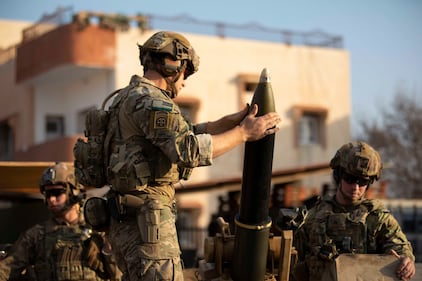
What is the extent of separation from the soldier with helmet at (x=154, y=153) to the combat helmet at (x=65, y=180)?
2.48 metres

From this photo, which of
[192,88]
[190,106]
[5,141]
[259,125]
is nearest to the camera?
[259,125]

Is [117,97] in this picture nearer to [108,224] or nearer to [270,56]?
[108,224]

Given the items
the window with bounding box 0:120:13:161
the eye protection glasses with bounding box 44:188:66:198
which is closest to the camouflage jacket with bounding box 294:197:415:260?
the eye protection glasses with bounding box 44:188:66:198

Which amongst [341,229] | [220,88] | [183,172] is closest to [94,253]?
[341,229]

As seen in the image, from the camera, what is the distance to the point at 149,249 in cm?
532

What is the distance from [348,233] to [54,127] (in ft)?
78.3

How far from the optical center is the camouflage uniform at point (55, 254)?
782 centimetres

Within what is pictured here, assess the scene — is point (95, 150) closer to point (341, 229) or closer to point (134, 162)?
point (134, 162)

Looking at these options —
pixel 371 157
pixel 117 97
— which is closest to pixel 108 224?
pixel 117 97

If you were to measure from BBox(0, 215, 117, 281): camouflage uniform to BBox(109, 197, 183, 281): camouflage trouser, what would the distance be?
7.77 feet

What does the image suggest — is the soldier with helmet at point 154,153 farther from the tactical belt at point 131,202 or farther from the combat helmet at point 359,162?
the combat helmet at point 359,162

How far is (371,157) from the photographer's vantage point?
7387mm

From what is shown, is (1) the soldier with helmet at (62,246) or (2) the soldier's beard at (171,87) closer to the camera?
(2) the soldier's beard at (171,87)

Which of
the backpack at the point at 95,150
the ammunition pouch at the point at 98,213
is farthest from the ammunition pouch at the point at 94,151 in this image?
the ammunition pouch at the point at 98,213
